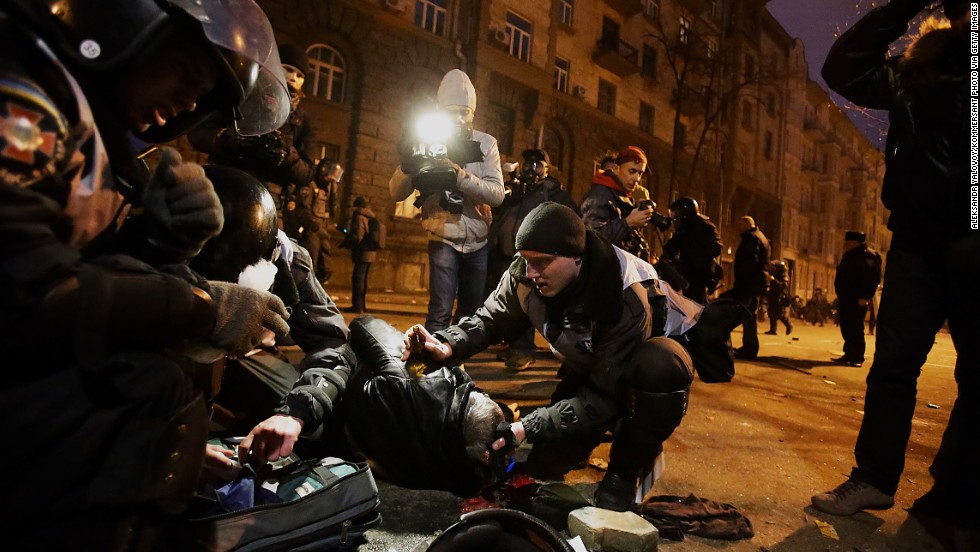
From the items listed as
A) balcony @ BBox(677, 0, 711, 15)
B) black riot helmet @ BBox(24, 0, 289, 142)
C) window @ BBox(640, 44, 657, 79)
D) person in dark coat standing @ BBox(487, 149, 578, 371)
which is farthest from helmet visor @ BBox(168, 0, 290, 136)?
balcony @ BBox(677, 0, 711, 15)

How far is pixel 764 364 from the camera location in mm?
5891

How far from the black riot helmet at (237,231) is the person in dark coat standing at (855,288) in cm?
716

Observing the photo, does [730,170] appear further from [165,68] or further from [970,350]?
[165,68]

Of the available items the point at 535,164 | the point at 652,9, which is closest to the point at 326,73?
the point at 535,164

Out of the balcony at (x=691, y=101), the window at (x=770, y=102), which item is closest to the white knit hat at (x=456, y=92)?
the balcony at (x=691, y=101)

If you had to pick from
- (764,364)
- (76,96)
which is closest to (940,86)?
(76,96)

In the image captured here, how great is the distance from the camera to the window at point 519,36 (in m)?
15.8

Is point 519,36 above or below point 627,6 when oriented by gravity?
below

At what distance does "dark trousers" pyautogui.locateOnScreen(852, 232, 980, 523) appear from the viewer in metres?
1.83

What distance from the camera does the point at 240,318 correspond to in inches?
39.6

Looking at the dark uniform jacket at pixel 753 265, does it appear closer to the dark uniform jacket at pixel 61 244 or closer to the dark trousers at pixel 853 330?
the dark trousers at pixel 853 330

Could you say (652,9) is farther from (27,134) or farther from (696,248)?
(27,134)

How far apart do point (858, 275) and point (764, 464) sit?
5.45 metres

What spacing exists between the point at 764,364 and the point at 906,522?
4.36 metres
